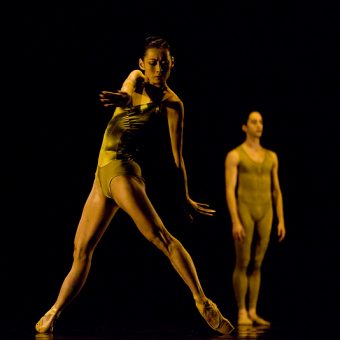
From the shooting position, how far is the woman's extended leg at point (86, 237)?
3.80 m

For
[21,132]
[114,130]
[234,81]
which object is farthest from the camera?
[234,81]

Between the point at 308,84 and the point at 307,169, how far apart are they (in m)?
0.79

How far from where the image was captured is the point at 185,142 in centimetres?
672

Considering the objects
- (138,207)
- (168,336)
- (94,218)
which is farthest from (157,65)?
(168,336)

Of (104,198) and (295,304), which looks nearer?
(104,198)

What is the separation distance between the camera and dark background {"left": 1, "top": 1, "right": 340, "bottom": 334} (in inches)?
239

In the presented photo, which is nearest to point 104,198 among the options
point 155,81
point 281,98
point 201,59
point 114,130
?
point 114,130

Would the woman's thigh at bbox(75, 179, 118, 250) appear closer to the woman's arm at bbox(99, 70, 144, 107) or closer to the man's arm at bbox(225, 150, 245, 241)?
the woman's arm at bbox(99, 70, 144, 107)

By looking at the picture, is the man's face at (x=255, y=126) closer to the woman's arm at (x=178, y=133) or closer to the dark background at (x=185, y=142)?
the dark background at (x=185, y=142)

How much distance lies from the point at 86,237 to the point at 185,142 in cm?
303

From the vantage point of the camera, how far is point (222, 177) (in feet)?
23.0

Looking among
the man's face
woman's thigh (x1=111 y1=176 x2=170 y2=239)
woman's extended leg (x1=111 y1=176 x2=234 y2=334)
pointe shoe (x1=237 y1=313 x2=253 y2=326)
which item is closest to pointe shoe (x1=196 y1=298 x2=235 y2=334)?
woman's extended leg (x1=111 y1=176 x2=234 y2=334)

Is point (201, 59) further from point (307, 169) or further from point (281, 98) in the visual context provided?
point (307, 169)

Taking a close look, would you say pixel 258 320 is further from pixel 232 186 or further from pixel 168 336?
pixel 168 336
